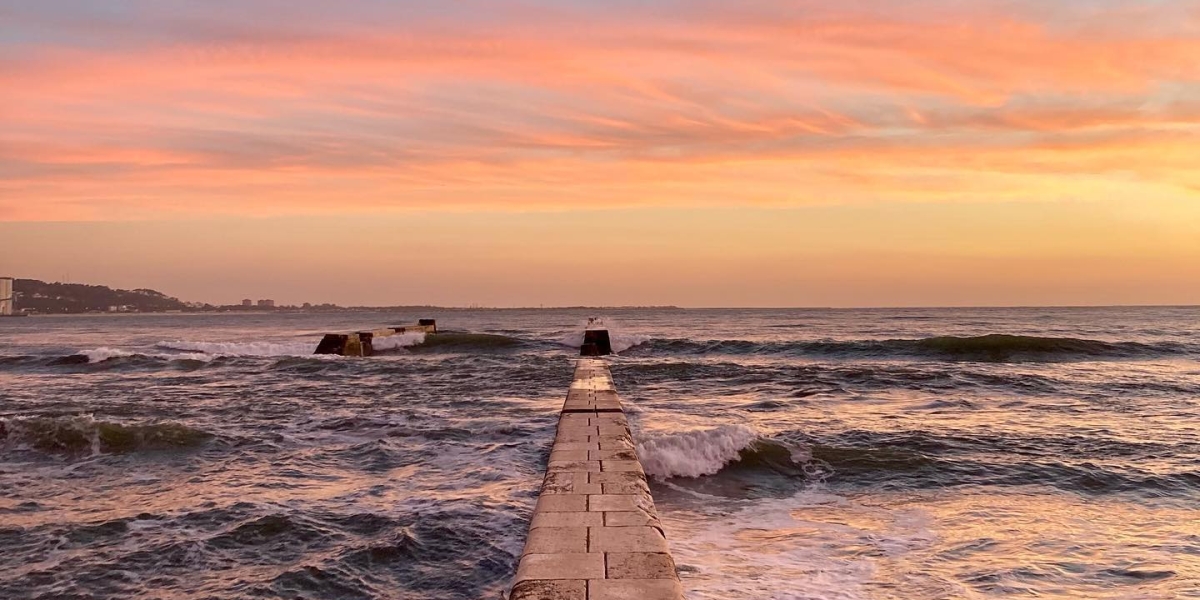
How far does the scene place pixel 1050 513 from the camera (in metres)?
8.45

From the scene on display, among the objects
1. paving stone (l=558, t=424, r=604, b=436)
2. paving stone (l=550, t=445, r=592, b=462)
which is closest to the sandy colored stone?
paving stone (l=550, t=445, r=592, b=462)

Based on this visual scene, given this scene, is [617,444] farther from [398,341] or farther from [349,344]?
[398,341]

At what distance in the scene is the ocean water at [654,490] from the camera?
21.0 ft

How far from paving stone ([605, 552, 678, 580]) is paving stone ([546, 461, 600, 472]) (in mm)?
2836

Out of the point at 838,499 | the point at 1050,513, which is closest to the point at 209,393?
the point at 838,499

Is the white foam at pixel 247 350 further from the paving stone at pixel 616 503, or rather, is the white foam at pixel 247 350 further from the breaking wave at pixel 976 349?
the paving stone at pixel 616 503

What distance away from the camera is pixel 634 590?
15.7 feet

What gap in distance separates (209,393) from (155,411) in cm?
377

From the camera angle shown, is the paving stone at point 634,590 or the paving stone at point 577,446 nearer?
the paving stone at point 634,590

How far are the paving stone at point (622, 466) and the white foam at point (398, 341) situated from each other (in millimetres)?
32030

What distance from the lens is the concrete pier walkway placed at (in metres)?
4.83

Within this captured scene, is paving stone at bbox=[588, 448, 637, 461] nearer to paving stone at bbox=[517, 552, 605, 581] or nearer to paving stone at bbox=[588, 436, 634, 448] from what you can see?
paving stone at bbox=[588, 436, 634, 448]

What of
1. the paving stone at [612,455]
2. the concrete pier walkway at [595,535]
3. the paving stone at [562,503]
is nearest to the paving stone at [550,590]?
the concrete pier walkway at [595,535]

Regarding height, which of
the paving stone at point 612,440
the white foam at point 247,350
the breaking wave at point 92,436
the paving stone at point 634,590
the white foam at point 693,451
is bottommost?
the white foam at point 247,350
